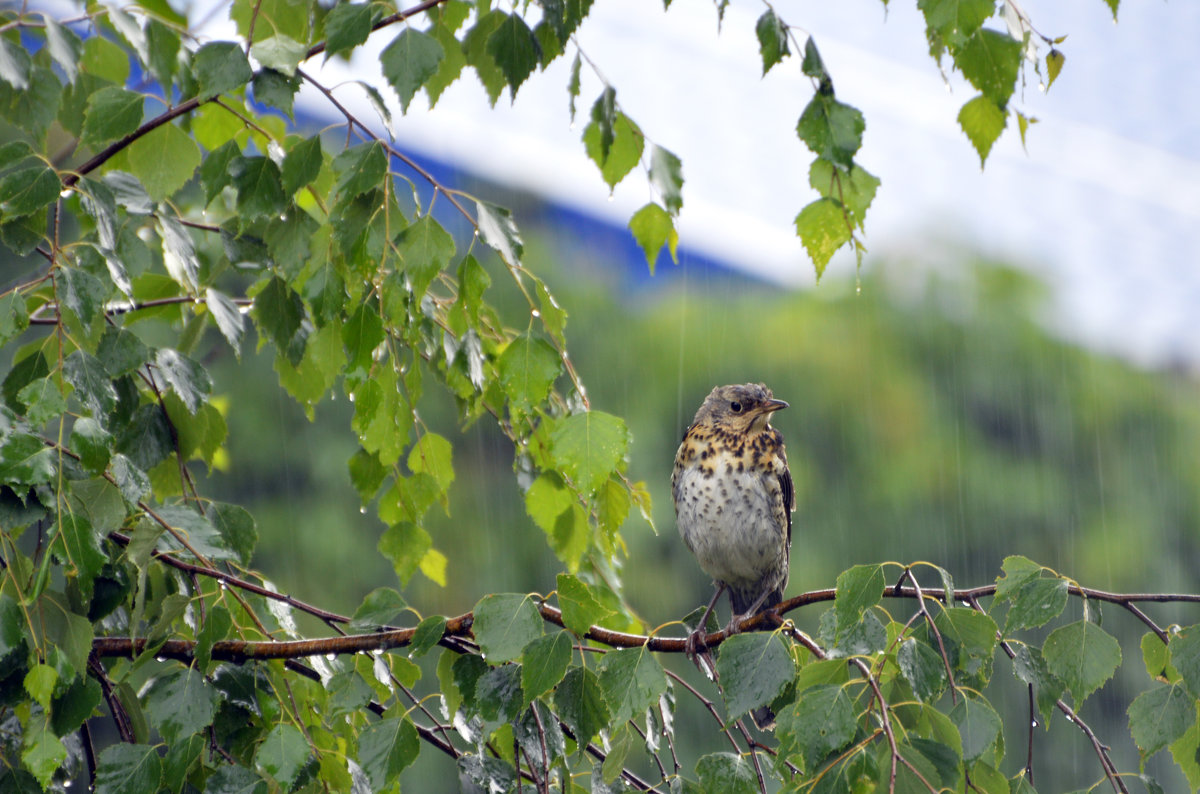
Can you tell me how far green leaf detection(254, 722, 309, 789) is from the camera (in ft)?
4.55

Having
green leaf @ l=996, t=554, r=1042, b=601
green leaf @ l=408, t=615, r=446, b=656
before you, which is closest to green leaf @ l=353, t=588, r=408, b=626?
green leaf @ l=408, t=615, r=446, b=656

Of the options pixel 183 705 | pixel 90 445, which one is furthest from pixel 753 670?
pixel 90 445

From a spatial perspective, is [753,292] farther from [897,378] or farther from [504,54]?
[504,54]

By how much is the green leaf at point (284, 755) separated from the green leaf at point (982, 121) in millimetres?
1126

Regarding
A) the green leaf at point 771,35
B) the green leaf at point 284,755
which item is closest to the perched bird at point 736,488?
the green leaf at point 771,35

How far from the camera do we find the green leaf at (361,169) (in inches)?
55.7

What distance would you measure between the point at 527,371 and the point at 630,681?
404 millimetres

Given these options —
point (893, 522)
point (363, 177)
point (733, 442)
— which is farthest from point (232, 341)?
point (893, 522)

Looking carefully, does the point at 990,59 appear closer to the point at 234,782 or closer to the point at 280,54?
the point at 280,54

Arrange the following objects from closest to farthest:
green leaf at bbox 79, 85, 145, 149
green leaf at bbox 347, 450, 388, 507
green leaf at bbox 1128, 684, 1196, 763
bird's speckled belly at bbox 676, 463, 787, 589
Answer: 1. green leaf at bbox 1128, 684, 1196, 763
2. green leaf at bbox 79, 85, 145, 149
3. green leaf at bbox 347, 450, 388, 507
4. bird's speckled belly at bbox 676, 463, 787, 589

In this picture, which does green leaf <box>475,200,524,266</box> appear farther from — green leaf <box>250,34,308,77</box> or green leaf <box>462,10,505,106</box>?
green leaf <box>250,34,308,77</box>

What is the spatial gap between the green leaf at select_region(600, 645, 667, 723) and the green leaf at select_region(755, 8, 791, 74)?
755 millimetres

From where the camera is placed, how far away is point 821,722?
1233 mm

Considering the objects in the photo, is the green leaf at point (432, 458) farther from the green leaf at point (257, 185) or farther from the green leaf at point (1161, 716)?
the green leaf at point (1161, 716)
